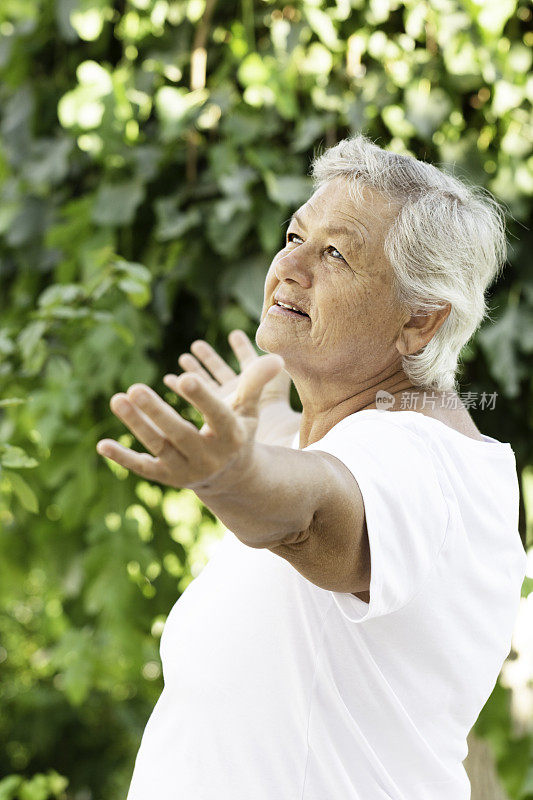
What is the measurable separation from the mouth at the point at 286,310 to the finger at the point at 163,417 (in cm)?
37

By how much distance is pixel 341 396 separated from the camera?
0.91 metres

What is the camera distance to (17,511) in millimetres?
1843

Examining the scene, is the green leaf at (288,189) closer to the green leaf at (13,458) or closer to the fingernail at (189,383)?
the green leaf at (13,458)

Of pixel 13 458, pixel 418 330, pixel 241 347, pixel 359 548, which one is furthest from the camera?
pixel 241 347

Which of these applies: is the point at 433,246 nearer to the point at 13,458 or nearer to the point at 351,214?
the point at 351,214

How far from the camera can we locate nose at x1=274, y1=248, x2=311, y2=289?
90 cm

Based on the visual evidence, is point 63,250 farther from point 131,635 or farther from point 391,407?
point 391,407

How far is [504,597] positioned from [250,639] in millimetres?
242

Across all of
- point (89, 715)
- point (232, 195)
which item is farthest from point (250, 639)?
point (89, 715)

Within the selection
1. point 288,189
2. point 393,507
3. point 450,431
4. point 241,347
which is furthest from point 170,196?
point 393,507

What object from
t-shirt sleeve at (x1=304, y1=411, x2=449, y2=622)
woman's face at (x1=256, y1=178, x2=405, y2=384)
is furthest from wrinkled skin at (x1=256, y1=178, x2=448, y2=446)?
t-shirt sleeve at (x1=304, y1=411, x2=449, y2=622)

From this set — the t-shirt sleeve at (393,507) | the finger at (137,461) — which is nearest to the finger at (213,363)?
the t-shirt sleeve at (393,507)

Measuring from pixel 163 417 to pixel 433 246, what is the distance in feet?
1.37

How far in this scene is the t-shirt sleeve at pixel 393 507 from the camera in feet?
2.10
